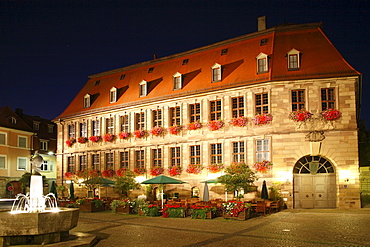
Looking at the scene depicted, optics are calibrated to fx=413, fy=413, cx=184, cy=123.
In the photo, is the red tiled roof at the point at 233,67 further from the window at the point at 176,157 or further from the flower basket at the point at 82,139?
the window at the point at 176,157

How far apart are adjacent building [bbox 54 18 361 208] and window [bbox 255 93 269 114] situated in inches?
2.9

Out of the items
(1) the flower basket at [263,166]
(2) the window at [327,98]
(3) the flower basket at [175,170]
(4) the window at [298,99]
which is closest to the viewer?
(2) the window at [327,98]

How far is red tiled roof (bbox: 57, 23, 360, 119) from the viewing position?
29359 millimetres

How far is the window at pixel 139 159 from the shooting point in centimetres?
3722

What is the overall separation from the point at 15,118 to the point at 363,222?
4460cm

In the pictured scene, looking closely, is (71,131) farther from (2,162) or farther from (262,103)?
(262,103)

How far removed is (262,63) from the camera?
31141 millimetres

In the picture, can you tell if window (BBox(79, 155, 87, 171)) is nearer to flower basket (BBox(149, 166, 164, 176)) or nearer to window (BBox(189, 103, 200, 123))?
flower basket (BBox(149, 166, 164, 176))

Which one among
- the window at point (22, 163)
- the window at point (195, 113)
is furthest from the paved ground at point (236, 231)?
the window at point (22, 163)

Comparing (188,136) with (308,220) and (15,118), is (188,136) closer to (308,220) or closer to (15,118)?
(308,220)

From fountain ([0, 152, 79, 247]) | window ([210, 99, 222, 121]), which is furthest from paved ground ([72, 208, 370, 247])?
window ([210, 99, 222, 121])

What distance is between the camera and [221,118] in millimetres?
32188

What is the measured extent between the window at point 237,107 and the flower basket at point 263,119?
6.10 feet

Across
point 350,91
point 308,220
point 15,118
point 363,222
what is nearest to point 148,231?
point 308,220
